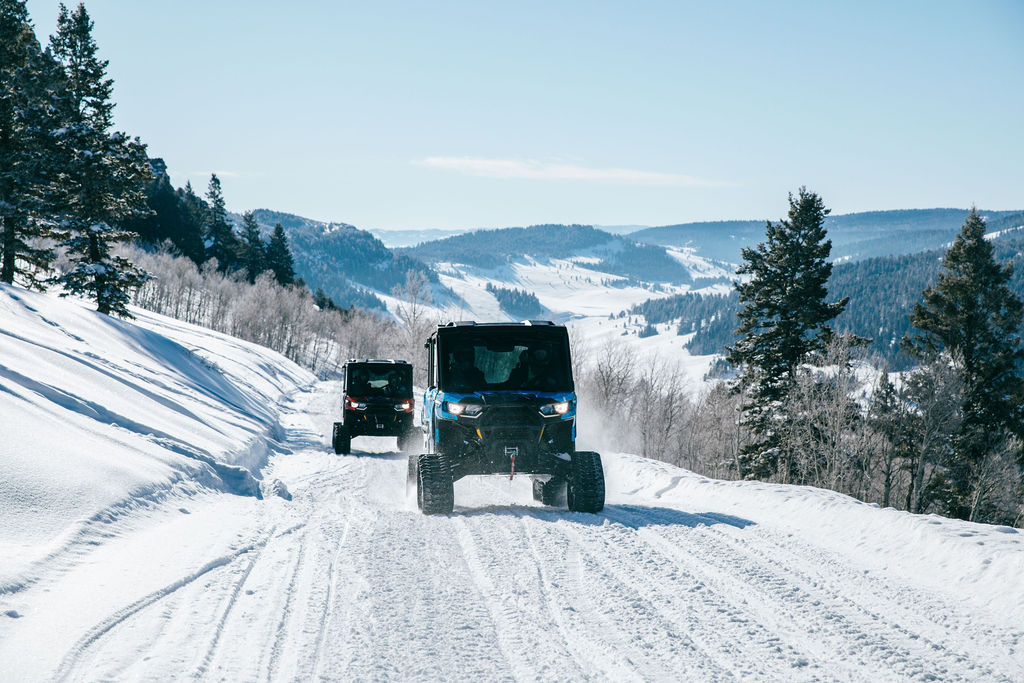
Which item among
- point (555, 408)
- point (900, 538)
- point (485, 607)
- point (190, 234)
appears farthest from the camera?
point (190, 234)

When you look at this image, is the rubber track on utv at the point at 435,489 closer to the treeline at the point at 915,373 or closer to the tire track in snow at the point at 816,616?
the tire track in snow at the point at 816,616

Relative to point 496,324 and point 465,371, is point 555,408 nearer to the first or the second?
point 465,371

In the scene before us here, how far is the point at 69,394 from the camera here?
12.1 meters

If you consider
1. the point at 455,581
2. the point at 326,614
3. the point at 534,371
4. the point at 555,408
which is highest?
the point at 534,371

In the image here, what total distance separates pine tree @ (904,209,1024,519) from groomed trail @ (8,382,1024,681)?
2653 cm

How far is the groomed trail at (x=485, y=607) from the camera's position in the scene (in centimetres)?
457

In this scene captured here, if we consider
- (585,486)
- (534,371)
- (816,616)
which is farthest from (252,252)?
(816,616)

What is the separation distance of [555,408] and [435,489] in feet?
7.11

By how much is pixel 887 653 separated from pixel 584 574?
2756 millimetres

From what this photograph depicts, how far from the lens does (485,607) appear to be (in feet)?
18.9

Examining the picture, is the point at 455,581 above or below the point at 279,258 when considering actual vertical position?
below

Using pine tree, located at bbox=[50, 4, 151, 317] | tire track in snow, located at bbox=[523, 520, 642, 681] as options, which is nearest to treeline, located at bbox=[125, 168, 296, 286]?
pine tree, located at bbox=[50, 4, 151, 317]

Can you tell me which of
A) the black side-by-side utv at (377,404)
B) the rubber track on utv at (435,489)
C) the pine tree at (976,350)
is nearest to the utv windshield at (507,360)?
the rubber track on utv at (435,489)

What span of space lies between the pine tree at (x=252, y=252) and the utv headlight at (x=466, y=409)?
94311 mm
